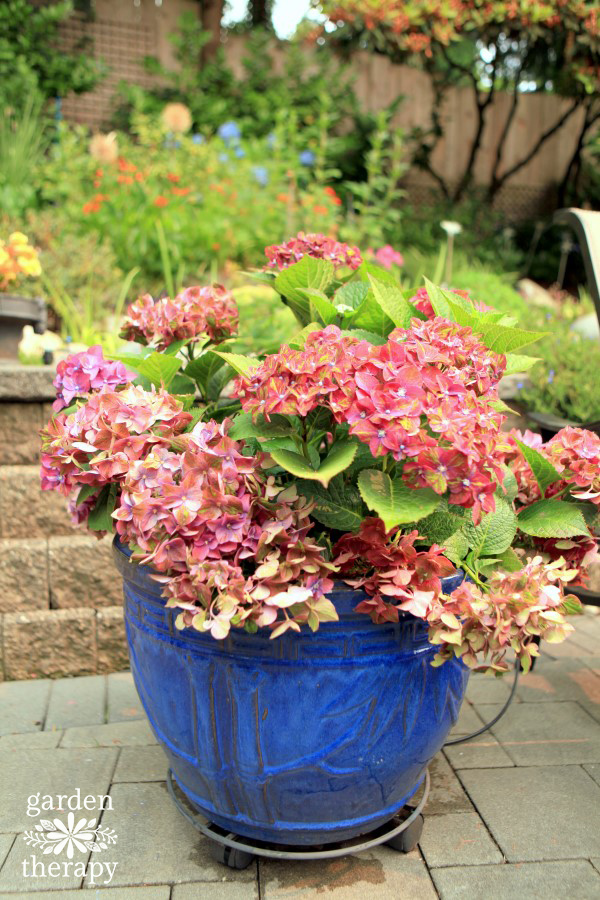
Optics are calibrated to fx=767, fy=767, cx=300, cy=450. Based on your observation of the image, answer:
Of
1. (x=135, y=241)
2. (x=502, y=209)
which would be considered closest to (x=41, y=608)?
(x=135, y=241)

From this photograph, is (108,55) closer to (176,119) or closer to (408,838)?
(176,119)

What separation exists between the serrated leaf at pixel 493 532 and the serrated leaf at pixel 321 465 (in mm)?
316

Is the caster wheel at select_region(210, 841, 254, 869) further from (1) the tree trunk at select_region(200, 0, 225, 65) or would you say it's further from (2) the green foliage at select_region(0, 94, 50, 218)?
(1) the tree trunk at select_region(200, 0, 225, 65)

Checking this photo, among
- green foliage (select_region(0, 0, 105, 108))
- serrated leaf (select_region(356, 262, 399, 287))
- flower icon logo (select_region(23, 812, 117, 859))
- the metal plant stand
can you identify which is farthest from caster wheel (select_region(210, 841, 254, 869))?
green foliage (select_region(0, 0, 105, 108))

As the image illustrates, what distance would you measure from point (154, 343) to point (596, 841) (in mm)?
1409

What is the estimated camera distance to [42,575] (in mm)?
2383

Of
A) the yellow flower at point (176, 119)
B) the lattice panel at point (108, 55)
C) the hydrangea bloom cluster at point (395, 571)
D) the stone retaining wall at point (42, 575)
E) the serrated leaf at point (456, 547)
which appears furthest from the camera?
the lattice panel at point (108, 55)

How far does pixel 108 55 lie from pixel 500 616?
24.5 ft

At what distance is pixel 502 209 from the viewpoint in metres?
7.86

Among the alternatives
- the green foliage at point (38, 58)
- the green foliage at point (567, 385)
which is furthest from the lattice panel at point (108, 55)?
the green foliage at point (567, 385)

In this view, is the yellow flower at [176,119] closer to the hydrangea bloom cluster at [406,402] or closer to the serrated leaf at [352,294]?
the serrated leaf at [352,294]

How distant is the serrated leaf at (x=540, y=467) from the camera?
142cm

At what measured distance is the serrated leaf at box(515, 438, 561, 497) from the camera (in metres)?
1.42

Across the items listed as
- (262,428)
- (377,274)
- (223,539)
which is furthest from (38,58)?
(223,539)
